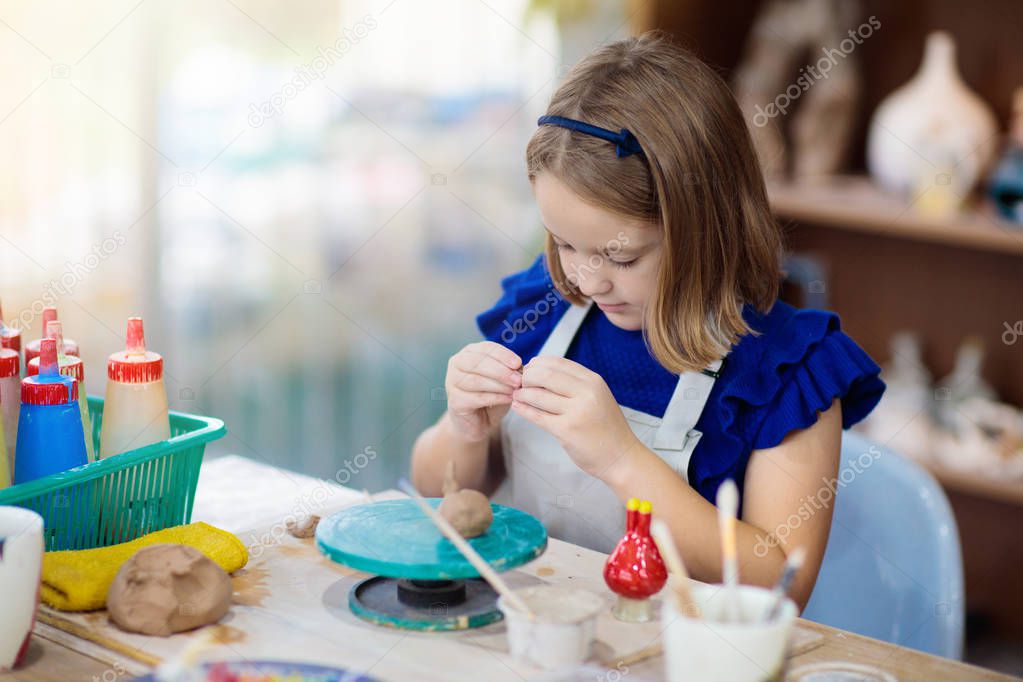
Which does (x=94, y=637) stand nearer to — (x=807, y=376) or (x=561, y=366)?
(x=561, y=366)

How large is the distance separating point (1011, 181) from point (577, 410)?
152 centimetres

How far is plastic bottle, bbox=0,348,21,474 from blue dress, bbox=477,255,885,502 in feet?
2.48

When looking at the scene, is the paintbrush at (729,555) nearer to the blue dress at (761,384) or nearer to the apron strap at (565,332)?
the blue dress at (761,384)

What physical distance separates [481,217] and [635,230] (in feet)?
5.53

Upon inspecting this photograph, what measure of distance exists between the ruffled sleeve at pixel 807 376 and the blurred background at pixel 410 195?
112 cm

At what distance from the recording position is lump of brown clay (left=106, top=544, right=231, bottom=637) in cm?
104

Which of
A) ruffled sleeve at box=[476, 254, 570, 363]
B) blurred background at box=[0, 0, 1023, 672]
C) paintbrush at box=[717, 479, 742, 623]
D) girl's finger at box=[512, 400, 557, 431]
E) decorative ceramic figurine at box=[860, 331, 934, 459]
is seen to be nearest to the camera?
paintbrush at box=[717, 479, 742, 623]

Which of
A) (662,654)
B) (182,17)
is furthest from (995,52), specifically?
(662,654)

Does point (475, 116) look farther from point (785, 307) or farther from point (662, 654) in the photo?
point (662, 654)

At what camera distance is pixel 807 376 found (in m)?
1.41

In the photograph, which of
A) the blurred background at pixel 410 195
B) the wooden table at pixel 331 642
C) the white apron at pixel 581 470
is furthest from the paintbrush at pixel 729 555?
the blurred background at pixel 410 195

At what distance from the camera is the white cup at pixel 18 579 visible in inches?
38.6

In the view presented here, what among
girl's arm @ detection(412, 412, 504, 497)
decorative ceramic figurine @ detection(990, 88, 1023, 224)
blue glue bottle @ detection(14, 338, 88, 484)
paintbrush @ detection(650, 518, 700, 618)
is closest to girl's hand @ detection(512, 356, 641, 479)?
girl's arm @ detection(412, 412, 504, 497)

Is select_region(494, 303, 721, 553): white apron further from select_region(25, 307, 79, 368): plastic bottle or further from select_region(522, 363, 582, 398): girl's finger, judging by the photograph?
select_region(25, 307, 79, 368): plastic bottle
